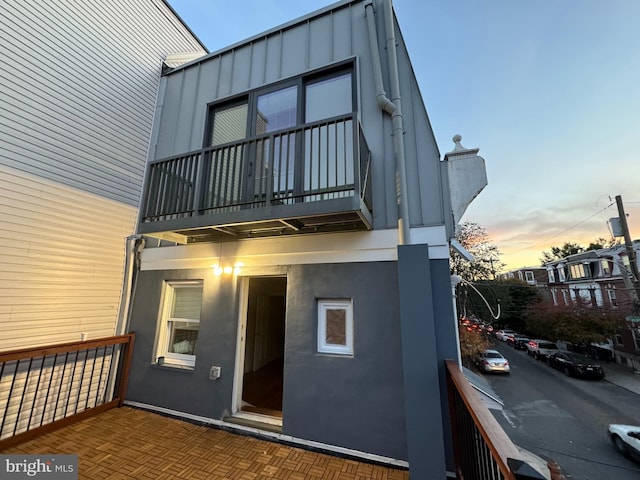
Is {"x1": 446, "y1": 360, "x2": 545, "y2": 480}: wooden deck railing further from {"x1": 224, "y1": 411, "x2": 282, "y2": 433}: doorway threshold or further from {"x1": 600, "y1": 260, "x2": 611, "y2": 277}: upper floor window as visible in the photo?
{"x1": 600, "y1": 260, "x2": 611, "y2": 277}: upper floor window

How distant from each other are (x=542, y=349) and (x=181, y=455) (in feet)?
76.1

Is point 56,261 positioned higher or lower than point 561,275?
lower

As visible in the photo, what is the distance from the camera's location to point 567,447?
23.9 ft

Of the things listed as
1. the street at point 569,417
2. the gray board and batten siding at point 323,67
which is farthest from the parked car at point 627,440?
the gray board and batten siding at point 323,67

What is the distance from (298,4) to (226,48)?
2.18 m

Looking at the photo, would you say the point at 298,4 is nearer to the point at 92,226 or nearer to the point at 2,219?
the point at 92,226

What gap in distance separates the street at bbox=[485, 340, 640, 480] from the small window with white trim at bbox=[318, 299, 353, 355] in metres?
7.84

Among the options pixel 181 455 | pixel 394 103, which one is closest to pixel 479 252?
pixel 394 103

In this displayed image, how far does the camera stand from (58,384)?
337 cm

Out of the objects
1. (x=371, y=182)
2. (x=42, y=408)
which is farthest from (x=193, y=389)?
(x=371, y=182)

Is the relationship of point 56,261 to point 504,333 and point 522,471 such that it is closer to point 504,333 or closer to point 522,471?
point 522,471

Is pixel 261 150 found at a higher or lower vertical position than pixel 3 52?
lower

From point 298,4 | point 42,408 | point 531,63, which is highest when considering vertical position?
point 298,4

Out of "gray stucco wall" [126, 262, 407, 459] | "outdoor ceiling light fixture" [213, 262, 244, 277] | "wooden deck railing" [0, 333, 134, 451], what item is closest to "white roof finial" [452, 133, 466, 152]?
"gray stucco wall" [126, 262, 407, 459]
